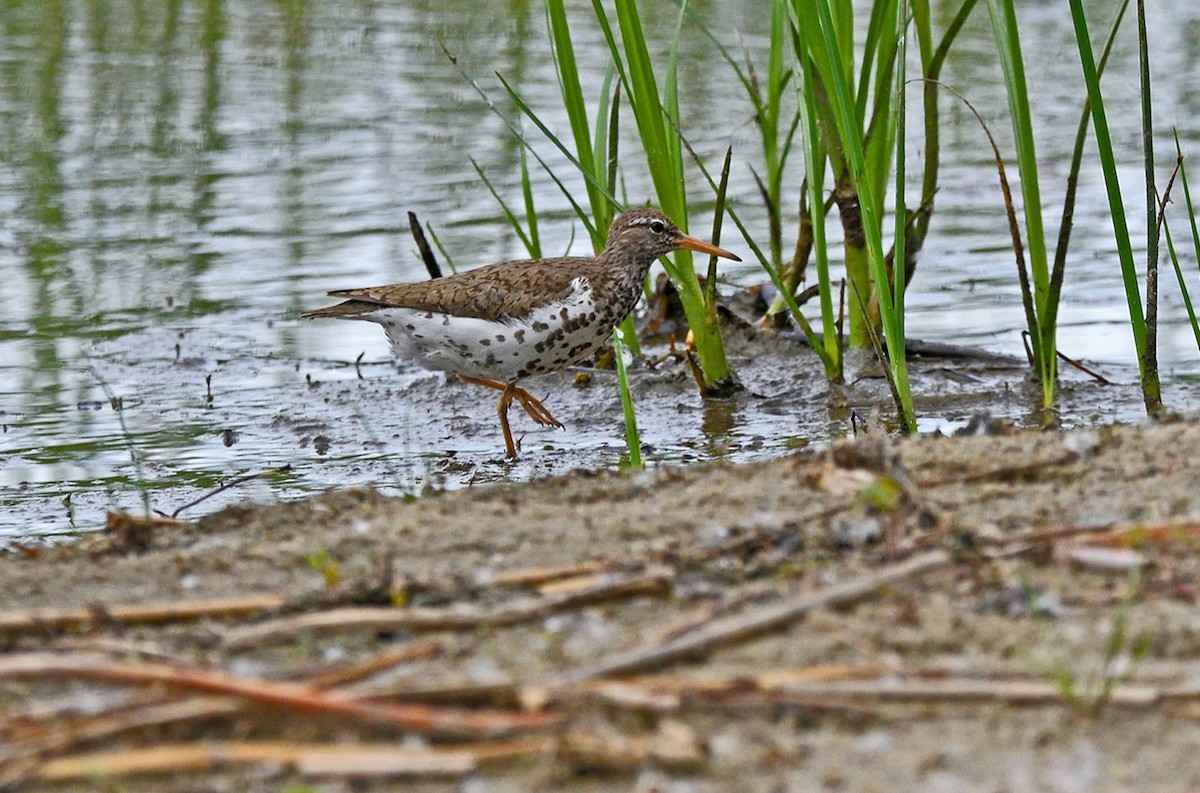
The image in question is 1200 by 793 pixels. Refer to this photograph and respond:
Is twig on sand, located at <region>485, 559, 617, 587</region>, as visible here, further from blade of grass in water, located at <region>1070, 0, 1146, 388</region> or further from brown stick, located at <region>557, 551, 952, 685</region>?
blade of grass in water, located at <region>1070, 0, 1146, 388</region>

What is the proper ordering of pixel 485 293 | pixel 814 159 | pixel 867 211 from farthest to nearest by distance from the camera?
1. pixel 485 293
2. pixel 814 159
3. pixel 867 211

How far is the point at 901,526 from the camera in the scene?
147 inches

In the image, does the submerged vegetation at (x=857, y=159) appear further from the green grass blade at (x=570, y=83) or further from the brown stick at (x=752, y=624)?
the brown stick at (x=752, y=624)

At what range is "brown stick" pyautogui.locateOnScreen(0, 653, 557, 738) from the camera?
2.87 meters

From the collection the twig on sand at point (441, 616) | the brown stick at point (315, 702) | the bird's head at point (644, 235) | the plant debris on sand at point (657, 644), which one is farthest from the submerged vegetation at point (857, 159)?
the brown stick at point (315, 702)

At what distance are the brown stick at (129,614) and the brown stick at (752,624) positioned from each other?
2.71ft

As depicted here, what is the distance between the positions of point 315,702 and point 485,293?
4274 mm

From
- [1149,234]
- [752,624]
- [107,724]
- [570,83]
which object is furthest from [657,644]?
[570,83]

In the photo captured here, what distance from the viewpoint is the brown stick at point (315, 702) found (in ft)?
9.41

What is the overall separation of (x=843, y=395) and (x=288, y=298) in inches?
134

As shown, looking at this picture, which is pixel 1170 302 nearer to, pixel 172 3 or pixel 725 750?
pixel 725 750

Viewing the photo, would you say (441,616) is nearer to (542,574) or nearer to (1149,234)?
(542,574)

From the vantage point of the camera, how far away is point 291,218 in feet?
34.4

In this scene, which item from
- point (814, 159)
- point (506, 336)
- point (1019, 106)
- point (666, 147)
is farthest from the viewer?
point (506, 336)
